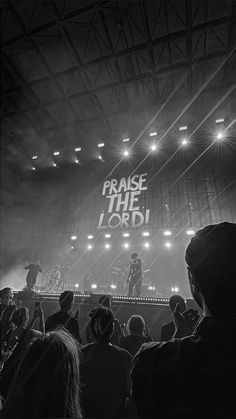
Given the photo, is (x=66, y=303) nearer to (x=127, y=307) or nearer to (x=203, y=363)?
(x=203, y=363)

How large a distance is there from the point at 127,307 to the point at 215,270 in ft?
23.6

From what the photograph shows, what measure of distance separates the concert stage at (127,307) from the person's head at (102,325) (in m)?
4.74

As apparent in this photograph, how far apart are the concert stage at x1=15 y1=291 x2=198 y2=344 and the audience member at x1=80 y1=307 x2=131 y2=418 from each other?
188 inches

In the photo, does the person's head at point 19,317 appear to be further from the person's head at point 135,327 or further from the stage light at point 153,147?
the stage light at point 153,147

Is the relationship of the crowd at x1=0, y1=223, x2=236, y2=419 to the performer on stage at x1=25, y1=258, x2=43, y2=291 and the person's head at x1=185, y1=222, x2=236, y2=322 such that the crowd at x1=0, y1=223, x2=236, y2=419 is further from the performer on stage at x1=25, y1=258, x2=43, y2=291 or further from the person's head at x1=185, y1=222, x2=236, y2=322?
the performer on stage at x1=25, y1=258, x2=43, y2=291

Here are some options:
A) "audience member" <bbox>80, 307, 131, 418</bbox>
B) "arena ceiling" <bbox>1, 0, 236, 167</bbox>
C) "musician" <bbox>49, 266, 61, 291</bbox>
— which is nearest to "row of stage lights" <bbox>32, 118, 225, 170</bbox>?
"arena ceiling" <bbox>1, 0, 236, 167</bbox>

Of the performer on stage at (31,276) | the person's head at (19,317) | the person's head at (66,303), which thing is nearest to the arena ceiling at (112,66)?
the performer on stage at (31,276)

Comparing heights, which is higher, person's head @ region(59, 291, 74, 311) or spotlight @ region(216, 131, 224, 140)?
spotlight @ region(216, 131, 224, 140)

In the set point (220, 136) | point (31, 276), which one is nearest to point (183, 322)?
point (31, 276)

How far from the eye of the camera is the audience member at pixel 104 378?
1.84 m

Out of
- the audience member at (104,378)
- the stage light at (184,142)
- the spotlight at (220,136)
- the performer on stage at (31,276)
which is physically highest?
the stage light at (184,142)

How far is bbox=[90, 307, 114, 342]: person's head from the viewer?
7.18ft

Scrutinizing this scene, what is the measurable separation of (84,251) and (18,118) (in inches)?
484

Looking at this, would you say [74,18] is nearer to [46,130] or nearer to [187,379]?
[46,130]
